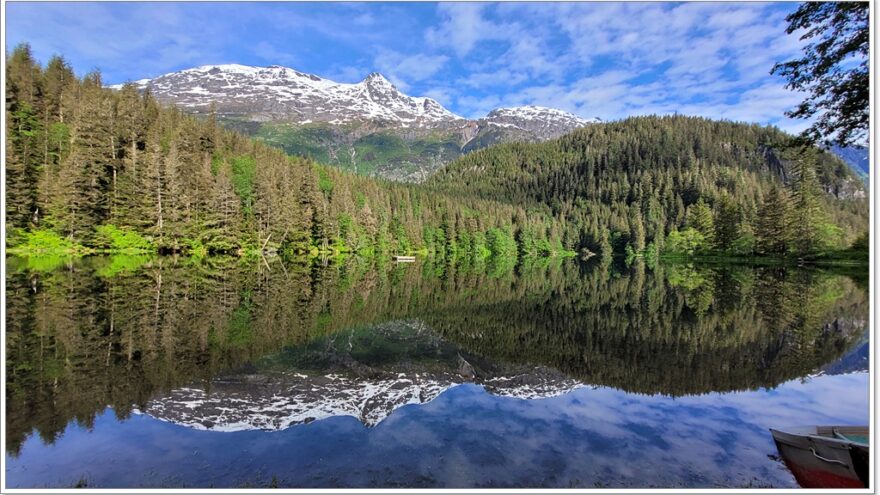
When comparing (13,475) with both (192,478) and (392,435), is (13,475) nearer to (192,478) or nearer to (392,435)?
(192,478)

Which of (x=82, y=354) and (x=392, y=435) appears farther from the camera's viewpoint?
(x=82, y=354)

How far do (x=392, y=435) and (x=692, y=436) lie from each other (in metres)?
6.79

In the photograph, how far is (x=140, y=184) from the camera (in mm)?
56094

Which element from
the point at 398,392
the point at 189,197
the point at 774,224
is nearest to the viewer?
the point at 398,392

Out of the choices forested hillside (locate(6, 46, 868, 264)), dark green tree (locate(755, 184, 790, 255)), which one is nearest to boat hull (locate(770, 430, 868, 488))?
forested hillside (locate(6, 46, 868, 264))

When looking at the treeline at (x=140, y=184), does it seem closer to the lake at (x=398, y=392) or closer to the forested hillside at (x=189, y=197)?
the forested hillside at (x=189, y=197)

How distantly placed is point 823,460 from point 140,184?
2581 inches

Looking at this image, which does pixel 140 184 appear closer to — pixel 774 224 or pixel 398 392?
pixel 398 392

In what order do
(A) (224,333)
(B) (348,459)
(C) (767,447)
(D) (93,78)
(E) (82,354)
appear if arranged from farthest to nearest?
(D) (93,78) → (A) (224,333) → (E) (82,354) → (C) (767,447) → (B) (348,459)

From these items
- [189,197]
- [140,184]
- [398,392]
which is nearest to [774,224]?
[398,392]

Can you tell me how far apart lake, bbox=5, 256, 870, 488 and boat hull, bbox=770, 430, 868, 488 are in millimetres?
374

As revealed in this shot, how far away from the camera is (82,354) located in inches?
531

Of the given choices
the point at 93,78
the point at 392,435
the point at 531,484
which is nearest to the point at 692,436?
the point at 531,484

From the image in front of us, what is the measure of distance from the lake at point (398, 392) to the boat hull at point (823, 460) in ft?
1.23
